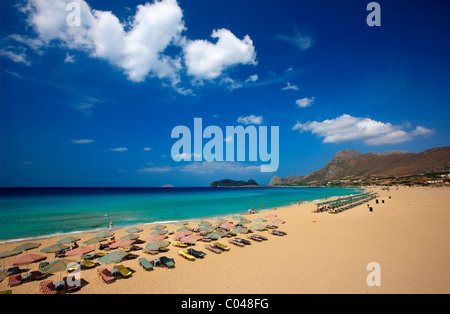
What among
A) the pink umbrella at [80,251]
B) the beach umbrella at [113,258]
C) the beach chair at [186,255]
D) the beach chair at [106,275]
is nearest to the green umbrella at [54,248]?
the pink umbrella at [80,251]

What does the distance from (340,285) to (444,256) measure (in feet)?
29.2

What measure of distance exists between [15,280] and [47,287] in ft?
8.06

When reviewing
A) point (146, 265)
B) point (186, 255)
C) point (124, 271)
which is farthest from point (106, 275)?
point (186, 255)

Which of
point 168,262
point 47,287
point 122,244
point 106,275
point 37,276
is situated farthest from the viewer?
point 122,244

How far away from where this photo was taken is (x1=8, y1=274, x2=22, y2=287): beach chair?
1055cm

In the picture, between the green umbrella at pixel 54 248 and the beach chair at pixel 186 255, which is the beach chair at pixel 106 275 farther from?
the green umbrella at pixel 54 248

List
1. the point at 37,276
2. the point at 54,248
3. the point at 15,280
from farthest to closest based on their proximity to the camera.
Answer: the point at 54,248
the point at 37,276
the point at 15,280

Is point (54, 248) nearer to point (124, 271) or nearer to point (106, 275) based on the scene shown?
point (106, 275)

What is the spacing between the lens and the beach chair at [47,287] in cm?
982

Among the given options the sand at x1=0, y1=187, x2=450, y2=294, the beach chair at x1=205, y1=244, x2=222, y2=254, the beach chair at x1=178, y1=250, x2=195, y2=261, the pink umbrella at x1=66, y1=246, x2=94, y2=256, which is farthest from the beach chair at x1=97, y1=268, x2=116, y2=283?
the beach chair at x1=205, y1=244, x2=222, y2=254

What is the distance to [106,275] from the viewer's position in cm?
1119

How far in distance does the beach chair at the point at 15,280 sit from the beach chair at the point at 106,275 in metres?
3.65

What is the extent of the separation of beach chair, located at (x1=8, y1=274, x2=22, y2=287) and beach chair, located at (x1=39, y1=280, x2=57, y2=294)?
3.84 ft

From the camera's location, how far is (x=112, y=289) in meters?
10.2
